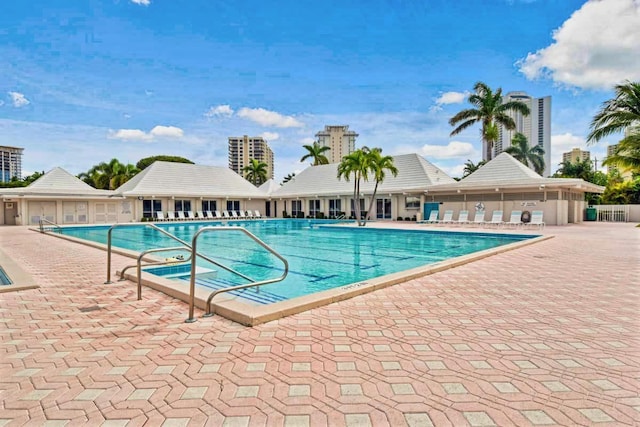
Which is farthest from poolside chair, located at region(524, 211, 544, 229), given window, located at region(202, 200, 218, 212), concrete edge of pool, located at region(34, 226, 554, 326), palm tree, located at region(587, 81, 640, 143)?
window, located at region(202, 200, 218, 212)

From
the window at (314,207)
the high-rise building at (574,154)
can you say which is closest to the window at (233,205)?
the window at (314,207)

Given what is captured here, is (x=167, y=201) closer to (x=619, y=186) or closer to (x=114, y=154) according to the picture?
(x=114, y=154)

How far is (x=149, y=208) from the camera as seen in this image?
27828 millimetres

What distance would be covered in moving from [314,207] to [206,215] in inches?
365

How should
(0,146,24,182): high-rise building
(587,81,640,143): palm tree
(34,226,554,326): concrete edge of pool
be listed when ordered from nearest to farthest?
(34,226,554,326): concrete edge of pool, (587,81,640,143): palm tree, (0,146,24,182): high-rise building

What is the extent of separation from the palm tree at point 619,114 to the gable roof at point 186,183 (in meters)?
24.9

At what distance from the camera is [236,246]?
13.5 metres

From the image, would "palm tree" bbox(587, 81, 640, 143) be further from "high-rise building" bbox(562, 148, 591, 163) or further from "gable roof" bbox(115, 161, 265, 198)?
"high-rise building" bbox(562, 148, 591, 163)

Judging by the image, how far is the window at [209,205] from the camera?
1200 inches

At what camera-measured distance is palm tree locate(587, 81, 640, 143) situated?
14938 millimetres

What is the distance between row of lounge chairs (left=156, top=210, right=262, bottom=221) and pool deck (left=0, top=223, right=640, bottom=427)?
23.8 meters

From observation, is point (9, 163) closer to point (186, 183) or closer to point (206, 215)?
point (186, 183)

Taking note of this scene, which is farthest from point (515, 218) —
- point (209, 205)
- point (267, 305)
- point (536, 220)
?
point (209, 205)

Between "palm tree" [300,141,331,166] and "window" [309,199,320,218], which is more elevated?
"palm tree" [300,141,331,166]
